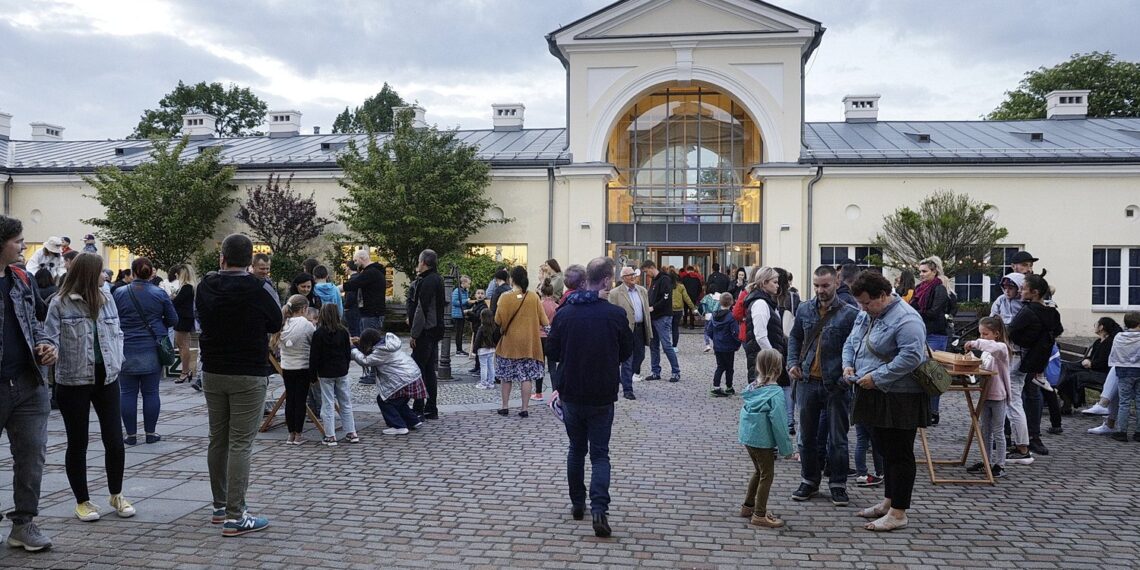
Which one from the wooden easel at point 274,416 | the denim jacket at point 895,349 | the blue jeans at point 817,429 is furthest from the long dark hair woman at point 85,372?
the denim jacket at point 895,349

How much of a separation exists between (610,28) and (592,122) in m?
2.79

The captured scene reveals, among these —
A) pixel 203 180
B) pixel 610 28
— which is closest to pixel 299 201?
pixel 203 180

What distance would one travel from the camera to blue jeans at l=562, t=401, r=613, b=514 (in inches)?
204

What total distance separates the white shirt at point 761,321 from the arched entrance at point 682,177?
1507cm

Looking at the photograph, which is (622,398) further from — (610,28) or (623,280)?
(610,28)

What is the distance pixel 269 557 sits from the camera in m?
4.69

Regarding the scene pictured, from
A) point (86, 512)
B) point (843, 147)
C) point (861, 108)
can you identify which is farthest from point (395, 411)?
point (861, 108)

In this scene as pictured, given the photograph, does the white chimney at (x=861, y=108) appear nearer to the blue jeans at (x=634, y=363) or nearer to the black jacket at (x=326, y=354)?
the blue jeans at (x=634, y=363)

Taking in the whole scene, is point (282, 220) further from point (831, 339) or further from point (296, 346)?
point (831, 339)

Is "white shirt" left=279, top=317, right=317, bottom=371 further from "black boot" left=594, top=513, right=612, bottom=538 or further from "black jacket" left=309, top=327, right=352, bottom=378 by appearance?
"black boot" left=594, top=513, right=612, bottom=538

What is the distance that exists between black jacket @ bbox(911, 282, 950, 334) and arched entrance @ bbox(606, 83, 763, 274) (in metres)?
14.3

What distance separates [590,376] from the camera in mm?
5262

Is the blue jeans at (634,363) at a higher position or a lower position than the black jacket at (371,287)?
lower

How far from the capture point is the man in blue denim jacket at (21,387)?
4633 millimetres
